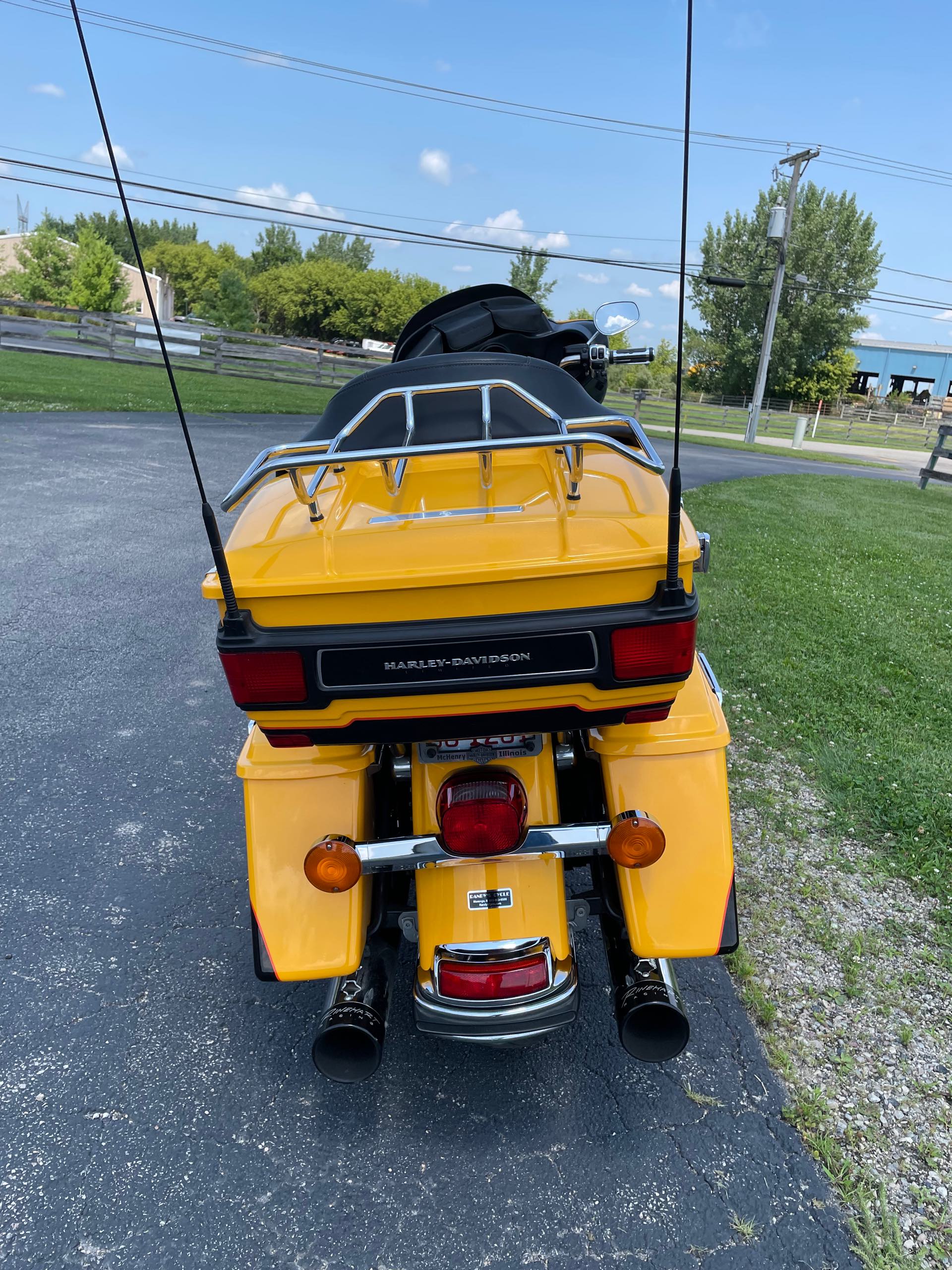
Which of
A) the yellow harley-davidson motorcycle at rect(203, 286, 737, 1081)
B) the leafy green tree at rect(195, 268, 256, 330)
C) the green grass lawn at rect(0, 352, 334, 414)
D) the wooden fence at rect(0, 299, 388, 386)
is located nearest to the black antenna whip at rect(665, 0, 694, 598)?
the yellow harley-davidson motorcycle at rect(203, 286, 737, 1081)

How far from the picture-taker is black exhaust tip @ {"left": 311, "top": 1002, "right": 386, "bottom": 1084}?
188cm

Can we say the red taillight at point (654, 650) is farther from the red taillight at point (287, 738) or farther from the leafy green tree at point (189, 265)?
the leafy green tree at point (189, 265)

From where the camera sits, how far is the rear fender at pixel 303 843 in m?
1.96

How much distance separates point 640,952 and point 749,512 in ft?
29.3

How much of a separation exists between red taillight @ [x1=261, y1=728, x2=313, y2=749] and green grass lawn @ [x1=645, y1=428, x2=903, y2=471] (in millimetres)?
21243

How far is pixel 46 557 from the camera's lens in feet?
20.7

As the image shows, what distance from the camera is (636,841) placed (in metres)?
1.88

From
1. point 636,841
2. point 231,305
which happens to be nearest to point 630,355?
point 636,841

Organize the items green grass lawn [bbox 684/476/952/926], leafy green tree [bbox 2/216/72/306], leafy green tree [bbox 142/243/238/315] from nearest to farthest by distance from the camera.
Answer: green grass lawn [bbox 684/476/952/926], leafy green tree [bbox 2/216/72/306], leafy green tree [bbox 142/243/238/315]

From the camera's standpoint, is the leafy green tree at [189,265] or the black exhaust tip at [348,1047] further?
the leafy green tree at [189,265]

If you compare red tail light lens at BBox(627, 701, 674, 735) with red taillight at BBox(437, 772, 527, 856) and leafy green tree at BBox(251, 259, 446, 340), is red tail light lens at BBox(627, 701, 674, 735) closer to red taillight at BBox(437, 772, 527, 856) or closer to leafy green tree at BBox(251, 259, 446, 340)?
red taillight at BBox(437, 772, 527, 856)

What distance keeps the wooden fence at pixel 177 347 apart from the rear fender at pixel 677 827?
2223cm

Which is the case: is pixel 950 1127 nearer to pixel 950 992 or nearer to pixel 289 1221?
pixel 950 992

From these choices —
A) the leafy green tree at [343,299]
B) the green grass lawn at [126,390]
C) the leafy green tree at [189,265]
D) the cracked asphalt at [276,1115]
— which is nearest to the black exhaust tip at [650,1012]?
the cracked asphalt at [276,1115]
